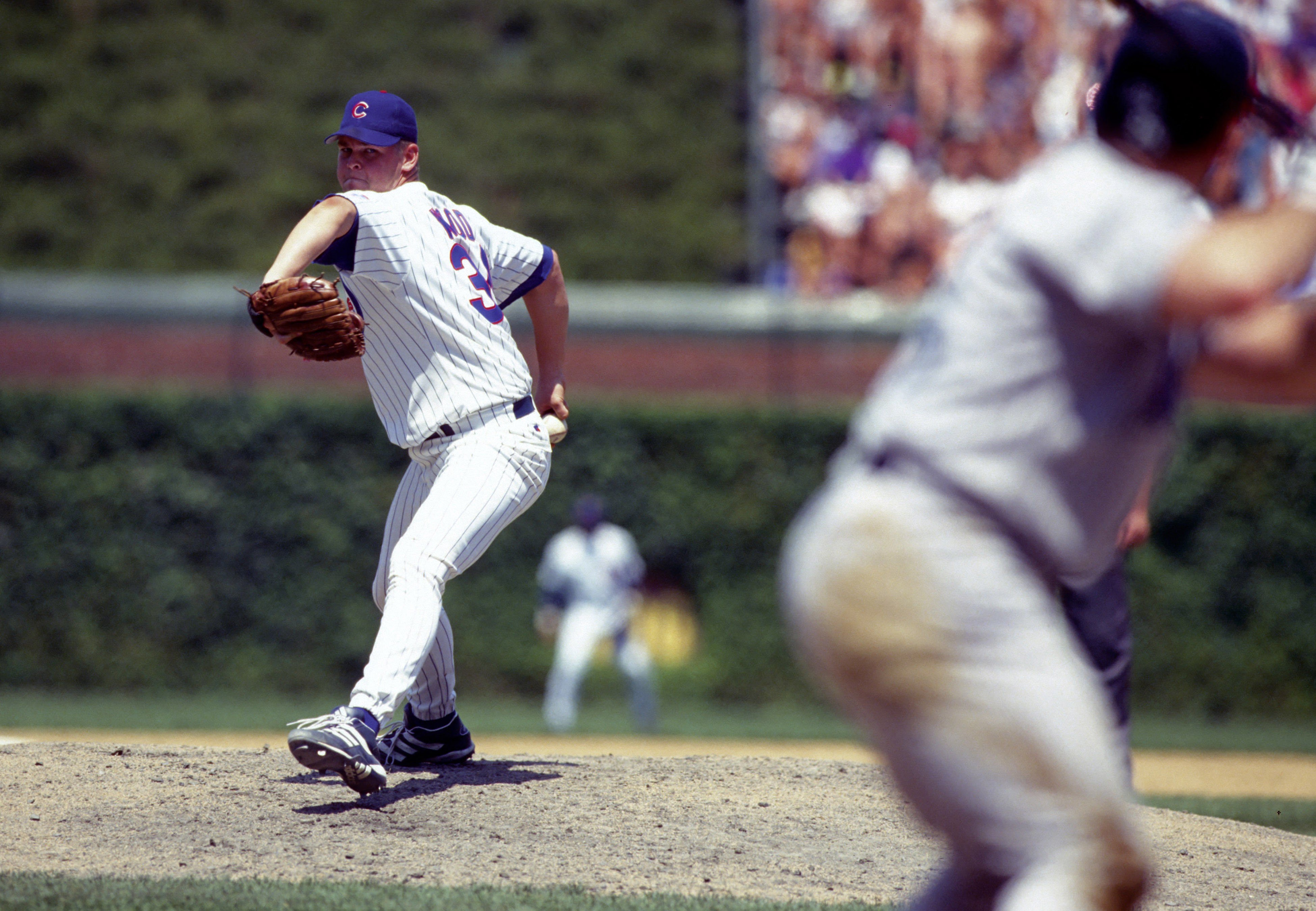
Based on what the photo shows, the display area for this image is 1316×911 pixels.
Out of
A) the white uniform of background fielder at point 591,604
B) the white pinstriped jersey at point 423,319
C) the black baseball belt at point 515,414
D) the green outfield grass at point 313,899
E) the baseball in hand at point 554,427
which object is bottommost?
the white uniform of background fielder at point 591,604

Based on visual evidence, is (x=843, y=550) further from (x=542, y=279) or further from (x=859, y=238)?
(x=859, y=238)

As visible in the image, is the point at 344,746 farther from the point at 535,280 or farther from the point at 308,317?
the point at 535,280

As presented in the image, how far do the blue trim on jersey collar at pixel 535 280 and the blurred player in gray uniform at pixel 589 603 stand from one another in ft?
25.4

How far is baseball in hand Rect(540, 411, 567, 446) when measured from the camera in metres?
4.44

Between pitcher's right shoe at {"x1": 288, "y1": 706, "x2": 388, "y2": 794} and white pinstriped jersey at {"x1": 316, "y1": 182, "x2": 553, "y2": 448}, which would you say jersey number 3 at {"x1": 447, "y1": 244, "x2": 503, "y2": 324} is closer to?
white pinstriped jersey at {"x1": 316, "y1": 182, "x2": 553, "y2": 448}

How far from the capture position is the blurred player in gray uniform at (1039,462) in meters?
1.82

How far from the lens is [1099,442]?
1.91 meters

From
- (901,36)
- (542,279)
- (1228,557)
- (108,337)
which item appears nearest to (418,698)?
(542,279)

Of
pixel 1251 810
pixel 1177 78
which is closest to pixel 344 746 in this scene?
pixel 1177 78

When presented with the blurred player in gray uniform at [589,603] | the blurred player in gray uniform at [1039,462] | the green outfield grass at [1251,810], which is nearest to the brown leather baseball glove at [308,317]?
the blurred player in gray uniform at [1039,462]

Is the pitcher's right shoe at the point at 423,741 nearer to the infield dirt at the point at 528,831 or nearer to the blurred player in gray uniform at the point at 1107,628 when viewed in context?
the infield dirt at the point at 528,831

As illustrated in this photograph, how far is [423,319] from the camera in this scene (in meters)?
4.11

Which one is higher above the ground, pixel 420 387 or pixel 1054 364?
pixel 1054 364

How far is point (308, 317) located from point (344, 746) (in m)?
1.10
